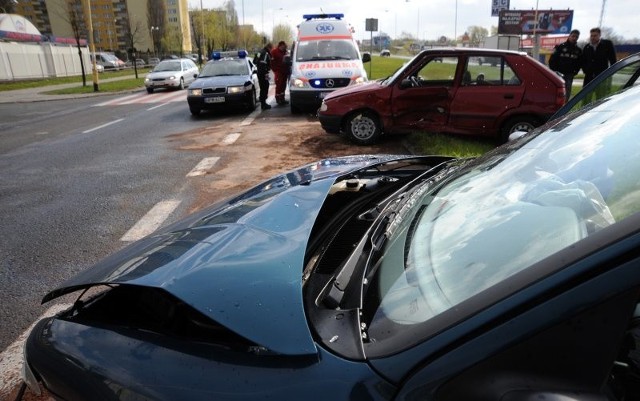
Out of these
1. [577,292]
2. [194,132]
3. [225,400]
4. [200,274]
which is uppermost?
[577,292]

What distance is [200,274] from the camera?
4.70 ft

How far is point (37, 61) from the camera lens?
36250 millimetres

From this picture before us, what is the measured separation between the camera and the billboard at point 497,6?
155 feet

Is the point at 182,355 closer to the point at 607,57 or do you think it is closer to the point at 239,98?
the point at 607,57

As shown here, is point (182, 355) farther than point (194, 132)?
No

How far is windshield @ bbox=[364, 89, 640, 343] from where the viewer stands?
4.04 feet

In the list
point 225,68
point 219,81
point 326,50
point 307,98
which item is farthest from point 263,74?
point 307,98

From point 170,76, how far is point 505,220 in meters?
22.9

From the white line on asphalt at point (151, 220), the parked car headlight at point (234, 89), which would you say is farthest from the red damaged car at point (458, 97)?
the parked car headlight at point (234, 89)

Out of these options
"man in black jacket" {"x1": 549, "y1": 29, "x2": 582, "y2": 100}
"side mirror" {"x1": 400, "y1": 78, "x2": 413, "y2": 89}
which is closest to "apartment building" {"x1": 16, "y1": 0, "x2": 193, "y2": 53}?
"man in black jacket" {"x1": 549, "y1": 29, "x2": 582, "y2": 100}

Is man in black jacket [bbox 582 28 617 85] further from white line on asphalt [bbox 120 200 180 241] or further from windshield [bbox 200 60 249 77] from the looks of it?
white line on asphalt [bbox 120 200 180 241]

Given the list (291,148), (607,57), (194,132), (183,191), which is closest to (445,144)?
(291,148)

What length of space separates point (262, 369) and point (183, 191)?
5.17 m

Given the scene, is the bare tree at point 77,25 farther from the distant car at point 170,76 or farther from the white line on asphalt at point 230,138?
the white line on asphalt at point 230,138
